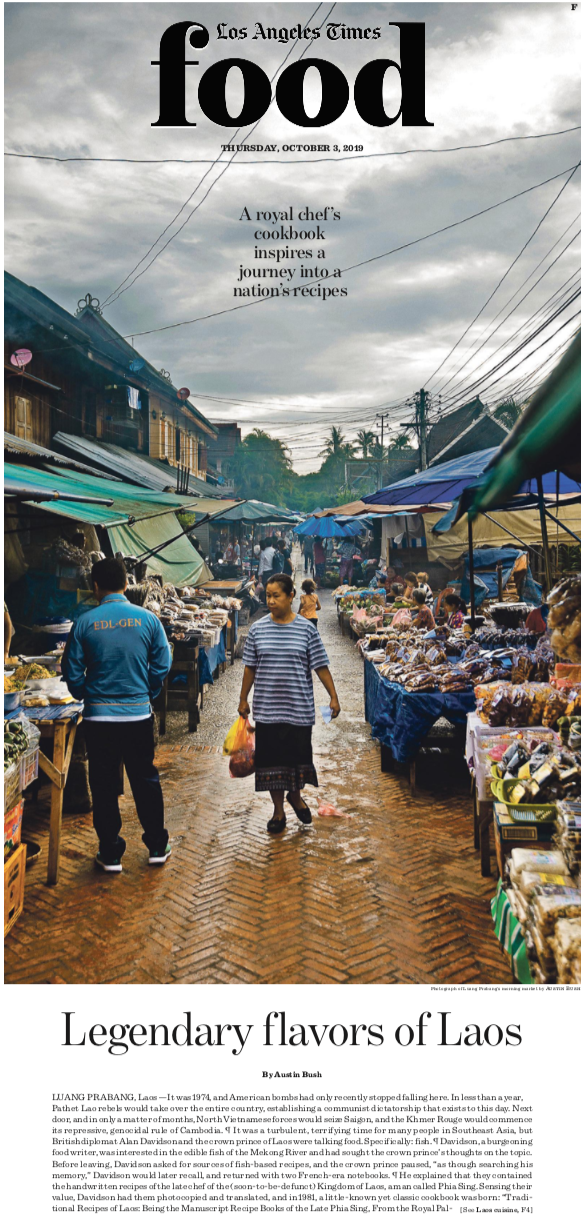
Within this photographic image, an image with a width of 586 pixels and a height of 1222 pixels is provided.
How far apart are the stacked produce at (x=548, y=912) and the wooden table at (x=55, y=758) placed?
246 cm

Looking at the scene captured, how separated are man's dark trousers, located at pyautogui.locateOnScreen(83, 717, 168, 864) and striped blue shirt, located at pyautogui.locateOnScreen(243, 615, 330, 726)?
0.81 metres

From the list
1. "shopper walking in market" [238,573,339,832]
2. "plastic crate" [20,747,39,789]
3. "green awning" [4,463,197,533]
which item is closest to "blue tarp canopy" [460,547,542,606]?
"green awning" [4,463,197,533]

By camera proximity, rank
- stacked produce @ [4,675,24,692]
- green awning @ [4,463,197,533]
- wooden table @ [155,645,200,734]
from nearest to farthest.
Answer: stacked produce @ [4,675,24,692], green awning @ [4,463,197,533], wooden table @ [155,645,200,734]

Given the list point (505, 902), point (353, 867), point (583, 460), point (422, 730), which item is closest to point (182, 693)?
point (422, 730)

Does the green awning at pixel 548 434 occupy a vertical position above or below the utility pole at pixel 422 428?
below

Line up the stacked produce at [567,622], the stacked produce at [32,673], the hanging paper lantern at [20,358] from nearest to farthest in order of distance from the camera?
1. the stacked produce at [567,622]
2. the stacked produce at [32,673]
3. the hanging paper lantern at [20,358]

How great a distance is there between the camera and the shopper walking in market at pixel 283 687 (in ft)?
14.8

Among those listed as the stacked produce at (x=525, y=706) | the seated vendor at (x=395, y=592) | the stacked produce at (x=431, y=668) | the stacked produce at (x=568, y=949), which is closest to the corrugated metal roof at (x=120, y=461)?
the seated vendor at (x=395, y=592)

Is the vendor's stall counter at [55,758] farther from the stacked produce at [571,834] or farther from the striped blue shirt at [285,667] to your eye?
the stacked produce at [571,834]

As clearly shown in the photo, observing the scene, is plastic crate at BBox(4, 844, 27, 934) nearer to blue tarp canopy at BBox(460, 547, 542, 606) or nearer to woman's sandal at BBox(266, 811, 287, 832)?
woman's sandal at BBox(266, 811, 287, 832)

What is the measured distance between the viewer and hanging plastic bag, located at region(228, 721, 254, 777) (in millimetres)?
4734

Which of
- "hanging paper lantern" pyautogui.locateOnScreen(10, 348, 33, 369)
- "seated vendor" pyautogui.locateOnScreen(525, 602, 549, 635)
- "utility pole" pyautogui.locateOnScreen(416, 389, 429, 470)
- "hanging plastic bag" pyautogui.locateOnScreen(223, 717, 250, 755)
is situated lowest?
"hanging plastic bag" pyautogui.locateOnScreen(223, 717, 250, 755)

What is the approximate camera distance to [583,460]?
2.88 m

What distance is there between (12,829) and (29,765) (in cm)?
37
